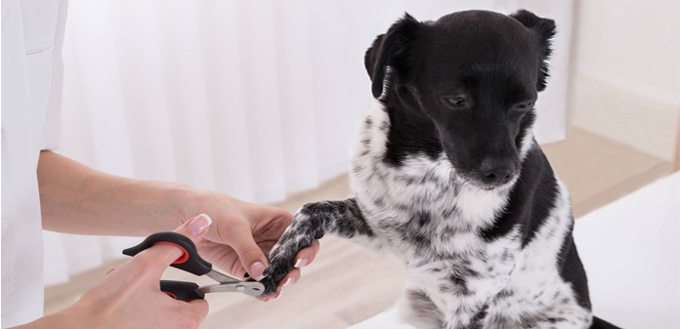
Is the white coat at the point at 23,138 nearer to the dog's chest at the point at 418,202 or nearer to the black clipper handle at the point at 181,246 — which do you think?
the black clipper handle at the point at 181,246

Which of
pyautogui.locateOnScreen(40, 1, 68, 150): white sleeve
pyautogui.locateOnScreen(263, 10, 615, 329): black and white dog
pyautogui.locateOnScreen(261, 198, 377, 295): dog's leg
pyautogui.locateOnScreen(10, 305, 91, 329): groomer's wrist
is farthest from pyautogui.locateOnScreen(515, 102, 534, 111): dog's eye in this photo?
pyautogui.locateOnScreen(40, 1, 68, 150): white sleeve

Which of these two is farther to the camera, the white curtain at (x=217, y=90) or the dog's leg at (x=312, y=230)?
the white curtain at (x=217, y=90)

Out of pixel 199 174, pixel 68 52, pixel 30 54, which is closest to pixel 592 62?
pixel 199 174

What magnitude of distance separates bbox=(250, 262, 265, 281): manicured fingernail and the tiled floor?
4.35 ft

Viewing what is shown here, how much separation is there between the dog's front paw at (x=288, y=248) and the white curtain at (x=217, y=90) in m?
1.58

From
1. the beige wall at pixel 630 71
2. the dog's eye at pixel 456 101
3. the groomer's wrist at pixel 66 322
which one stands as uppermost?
the dog's eye at pixel 456 101

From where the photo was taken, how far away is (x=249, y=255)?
4.13 feet

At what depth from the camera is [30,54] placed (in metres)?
1.24

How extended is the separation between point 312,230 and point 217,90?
1774 millimetres

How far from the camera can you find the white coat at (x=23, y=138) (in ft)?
3.76

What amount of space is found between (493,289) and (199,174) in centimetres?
200

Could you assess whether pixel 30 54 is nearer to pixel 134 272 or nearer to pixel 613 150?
pixel 134 272

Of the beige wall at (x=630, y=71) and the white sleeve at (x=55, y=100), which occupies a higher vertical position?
the white sleeve at (x=55, y=100)

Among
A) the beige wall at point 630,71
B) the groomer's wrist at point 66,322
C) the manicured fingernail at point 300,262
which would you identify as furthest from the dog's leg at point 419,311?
the beige wall at point 630,71
